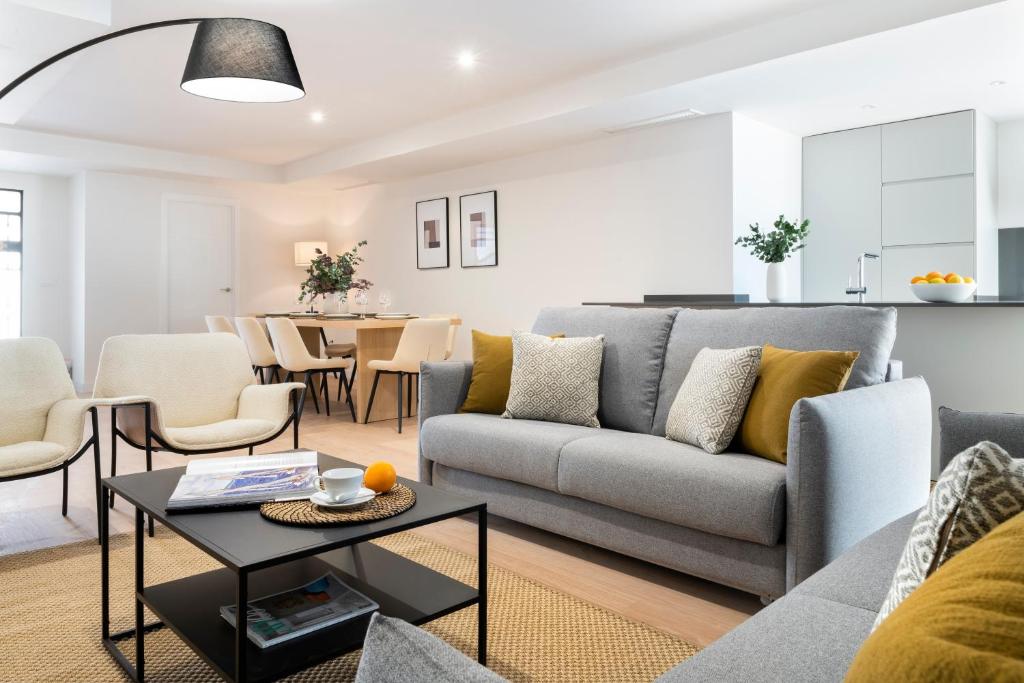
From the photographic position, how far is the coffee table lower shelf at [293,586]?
1502 mm

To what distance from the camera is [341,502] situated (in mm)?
1731

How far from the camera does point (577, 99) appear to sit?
5.20 meters

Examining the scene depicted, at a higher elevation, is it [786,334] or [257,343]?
[786,334]

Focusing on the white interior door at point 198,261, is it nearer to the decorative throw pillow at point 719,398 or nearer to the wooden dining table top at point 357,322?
the wooden dining table top at point 357,322

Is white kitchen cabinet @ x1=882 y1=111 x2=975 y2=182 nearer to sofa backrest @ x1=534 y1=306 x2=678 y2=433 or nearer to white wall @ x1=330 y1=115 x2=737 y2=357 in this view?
white wall @ x1=330 y1=115 x2=737 y2=357

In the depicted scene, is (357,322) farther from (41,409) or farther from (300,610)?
(300,610)

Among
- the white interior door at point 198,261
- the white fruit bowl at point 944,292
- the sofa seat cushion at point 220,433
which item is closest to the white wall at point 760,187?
the white fruit bowl at point 944,292

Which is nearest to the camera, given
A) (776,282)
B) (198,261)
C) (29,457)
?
(29,457)

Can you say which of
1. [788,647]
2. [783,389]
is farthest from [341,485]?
[783,389]

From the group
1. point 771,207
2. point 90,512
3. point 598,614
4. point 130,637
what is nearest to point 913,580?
point 598,614

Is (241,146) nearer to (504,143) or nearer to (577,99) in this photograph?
(504,143)

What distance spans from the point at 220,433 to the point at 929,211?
521 cm

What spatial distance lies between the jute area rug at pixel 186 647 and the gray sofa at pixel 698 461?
34 cm

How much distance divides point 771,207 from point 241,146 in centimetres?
523
